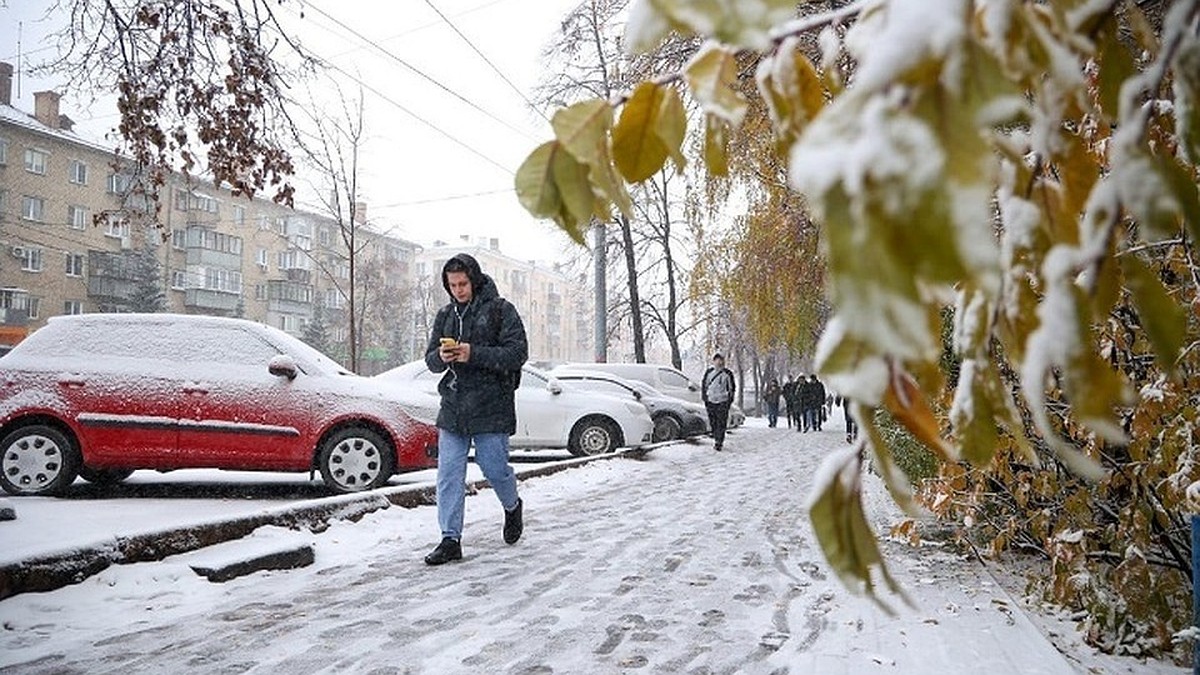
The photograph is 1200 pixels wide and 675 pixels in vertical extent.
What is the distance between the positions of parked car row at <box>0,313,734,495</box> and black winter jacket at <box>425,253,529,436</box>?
8.41 ft

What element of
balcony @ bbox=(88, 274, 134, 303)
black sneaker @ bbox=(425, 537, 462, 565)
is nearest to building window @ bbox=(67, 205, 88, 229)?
balcony @ bbox=(88, 274, 134, 303)

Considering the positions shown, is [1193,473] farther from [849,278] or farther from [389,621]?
[389,621]

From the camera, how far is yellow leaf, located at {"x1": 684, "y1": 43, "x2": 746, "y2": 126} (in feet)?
2.85

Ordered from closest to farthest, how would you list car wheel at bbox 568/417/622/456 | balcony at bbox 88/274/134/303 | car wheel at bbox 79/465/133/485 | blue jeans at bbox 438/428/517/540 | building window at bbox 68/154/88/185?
blue jeans at bbox 438/428/517/540
car wheel at bbox 79/465/133/485
car wheel at bbox 568/417/622/456
building window at bbox 68/154/88/185
balcony at bbox 88/274/134/303

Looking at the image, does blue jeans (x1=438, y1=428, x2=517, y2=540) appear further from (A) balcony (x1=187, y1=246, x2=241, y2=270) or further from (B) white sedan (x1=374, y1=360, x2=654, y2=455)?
(A) balcony (x1=187, y1=246, x2=241, y2=270)

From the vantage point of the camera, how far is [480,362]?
5.02 meters

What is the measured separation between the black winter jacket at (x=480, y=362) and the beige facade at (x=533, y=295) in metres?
70.4

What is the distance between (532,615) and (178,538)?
217cm

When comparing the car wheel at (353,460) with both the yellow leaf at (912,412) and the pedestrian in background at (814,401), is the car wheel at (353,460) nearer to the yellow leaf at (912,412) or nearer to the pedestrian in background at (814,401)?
the yellow leaf at (912,412)

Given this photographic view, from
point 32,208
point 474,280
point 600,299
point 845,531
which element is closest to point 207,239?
point 32,208

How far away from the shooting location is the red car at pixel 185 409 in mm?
6992

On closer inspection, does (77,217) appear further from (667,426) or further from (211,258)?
(667,426)

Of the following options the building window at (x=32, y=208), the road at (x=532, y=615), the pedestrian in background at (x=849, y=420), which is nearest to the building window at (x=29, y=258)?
the building window at (x=32, y=208)

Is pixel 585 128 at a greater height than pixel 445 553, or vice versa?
pixel 585 128
